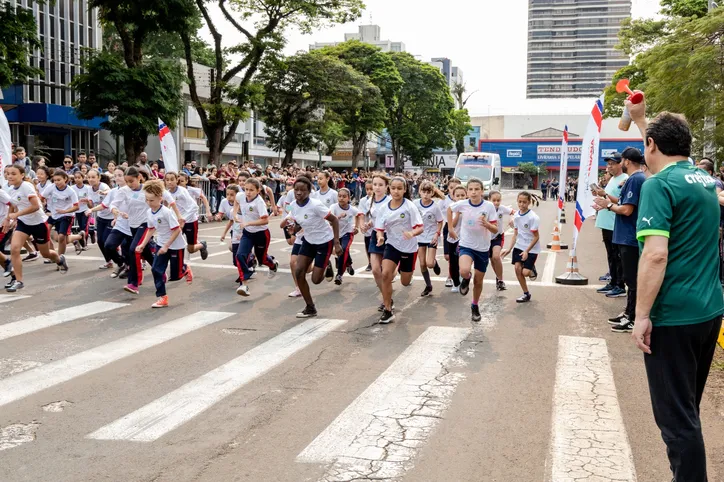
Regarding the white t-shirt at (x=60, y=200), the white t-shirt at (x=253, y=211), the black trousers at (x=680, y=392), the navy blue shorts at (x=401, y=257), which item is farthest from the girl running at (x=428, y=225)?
the black trousers at (x=680, y=392)

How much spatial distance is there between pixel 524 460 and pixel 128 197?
8.56 meters

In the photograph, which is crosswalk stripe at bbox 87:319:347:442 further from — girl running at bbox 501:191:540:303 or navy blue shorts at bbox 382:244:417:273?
girl running at bbox 501:191:540:303

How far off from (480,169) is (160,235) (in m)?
34.4

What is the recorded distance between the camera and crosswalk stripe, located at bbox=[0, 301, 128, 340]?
27.8ft

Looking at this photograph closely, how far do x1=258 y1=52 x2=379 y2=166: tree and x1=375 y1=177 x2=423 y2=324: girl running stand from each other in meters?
33.2

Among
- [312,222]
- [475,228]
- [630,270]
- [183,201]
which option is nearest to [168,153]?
[183,201]

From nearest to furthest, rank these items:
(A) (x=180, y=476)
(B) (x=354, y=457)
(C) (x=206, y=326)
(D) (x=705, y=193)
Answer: (D) (x=705, y=193)
(A) (x=180, y=476)
(B) (x=354, y=457)
(C) (x=206, y=326)

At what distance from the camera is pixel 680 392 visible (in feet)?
12.3

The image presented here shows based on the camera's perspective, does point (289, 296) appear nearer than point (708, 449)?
No

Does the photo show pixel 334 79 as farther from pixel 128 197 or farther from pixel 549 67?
pixel 549 67

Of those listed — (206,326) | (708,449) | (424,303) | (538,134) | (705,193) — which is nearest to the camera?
(705,193)

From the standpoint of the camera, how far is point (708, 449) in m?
5.00

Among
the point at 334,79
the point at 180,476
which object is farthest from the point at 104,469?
the point at 334,79

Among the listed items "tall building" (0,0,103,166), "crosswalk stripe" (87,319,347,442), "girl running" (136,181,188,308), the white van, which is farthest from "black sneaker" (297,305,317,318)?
the white van
